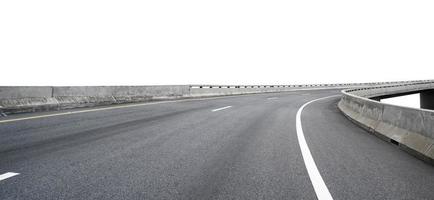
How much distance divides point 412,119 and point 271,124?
12.3 ft

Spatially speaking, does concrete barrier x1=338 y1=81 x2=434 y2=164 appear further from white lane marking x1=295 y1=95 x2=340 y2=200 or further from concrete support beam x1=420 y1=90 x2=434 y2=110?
concrete support beam x1=420 y1=90 x2=434 y2=110

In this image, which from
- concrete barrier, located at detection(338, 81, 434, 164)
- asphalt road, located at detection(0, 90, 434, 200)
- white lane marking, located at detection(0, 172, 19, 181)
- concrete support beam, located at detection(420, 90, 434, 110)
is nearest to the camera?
asphalt road, located at detection(0, 90, 434, 200)

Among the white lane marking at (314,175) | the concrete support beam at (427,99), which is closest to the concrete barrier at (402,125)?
the white lane marking at (314,175)

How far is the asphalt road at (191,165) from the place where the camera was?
3.31 metres

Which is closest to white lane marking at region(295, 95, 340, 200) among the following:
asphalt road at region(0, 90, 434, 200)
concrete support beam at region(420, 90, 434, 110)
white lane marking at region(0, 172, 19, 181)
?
asphalt road at region(0, 90, 434, 200)

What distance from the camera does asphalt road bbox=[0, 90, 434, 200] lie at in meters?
3.31

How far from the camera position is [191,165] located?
4.29 meters

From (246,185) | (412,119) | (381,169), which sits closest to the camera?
(246,185)

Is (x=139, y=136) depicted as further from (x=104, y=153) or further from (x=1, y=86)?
(x=1, y=86)

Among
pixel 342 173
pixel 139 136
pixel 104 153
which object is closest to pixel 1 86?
pixel 139 136

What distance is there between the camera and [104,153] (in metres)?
4.76

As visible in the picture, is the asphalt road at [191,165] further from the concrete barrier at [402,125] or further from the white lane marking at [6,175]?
the concrete barrier at [402,125]

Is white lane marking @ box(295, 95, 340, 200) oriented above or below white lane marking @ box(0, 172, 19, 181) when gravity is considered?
below

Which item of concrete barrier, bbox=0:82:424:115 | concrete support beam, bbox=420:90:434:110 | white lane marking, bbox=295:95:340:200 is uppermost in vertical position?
concrete barrier, bbox=0:82:424:115
